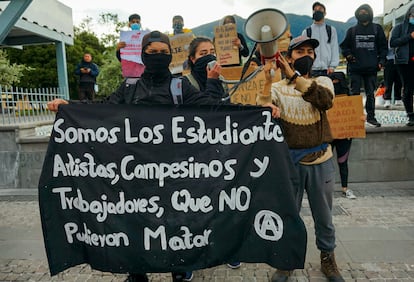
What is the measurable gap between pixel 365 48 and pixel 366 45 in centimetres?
5

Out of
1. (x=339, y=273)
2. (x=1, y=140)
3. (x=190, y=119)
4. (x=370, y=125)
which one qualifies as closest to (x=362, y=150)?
(x=370, y=125)

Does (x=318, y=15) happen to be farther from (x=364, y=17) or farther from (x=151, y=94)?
(x=151, y=94)

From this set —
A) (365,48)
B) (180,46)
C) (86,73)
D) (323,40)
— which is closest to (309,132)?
(180,46)

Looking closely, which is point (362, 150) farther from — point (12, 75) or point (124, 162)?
point (12, 75)

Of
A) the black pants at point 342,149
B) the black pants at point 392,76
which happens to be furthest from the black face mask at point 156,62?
the black pants at point 392,76

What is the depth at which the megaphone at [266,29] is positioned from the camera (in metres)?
2.90

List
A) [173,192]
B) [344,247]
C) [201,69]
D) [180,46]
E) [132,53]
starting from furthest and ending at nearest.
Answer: [180,46] → [132,53] → [344,247] → [201,69] → [173,192]

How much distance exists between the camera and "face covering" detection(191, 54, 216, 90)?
11.8 feet

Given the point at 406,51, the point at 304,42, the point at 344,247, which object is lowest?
the point at 344,247

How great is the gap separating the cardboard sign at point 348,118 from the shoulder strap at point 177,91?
3.03 metres

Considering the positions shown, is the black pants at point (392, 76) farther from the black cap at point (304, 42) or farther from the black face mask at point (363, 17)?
the black cap at point (304, 42)

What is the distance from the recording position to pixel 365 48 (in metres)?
6.39

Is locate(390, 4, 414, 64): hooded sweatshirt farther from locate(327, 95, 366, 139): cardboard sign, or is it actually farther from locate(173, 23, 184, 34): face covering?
locate(173, 23, 184, 34): face covering

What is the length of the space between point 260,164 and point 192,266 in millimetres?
842
